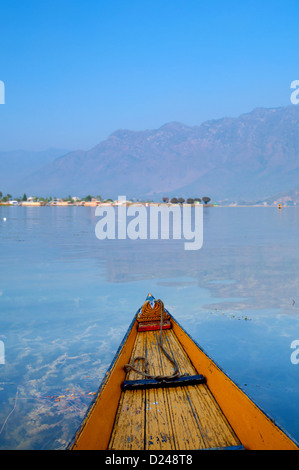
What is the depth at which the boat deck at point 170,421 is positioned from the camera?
5012mm

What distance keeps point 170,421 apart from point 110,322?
7.57m

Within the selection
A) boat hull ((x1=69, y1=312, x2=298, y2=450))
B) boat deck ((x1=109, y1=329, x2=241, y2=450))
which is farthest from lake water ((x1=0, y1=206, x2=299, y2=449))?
boat deck ((x1=109, y1=329, x2=241, y2=450))

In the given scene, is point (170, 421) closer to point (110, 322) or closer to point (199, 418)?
point (199, 418)

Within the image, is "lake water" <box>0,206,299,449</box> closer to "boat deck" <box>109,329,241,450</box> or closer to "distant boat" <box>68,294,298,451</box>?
"distant boat" <box>68,294,298,451</box>

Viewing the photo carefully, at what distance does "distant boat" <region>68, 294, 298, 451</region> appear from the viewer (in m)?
4.74

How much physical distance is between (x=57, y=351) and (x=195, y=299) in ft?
23.7

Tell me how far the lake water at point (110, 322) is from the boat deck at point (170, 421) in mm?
1602

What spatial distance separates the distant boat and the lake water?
146cm

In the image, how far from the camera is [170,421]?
5.53 metres

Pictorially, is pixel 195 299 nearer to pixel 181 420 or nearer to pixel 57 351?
pixel 57 351

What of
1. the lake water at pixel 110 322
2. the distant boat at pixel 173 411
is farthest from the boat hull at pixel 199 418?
the lake water at pixel 110 322

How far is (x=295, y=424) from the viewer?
6840 millimetres

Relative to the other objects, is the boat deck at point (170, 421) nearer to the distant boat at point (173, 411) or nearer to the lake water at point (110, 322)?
the distant boat at point (173, 411)
